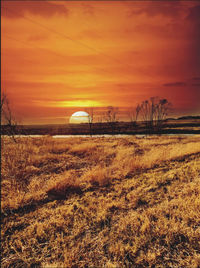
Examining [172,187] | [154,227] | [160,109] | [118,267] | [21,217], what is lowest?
[21,217]

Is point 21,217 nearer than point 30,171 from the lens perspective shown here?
Yes

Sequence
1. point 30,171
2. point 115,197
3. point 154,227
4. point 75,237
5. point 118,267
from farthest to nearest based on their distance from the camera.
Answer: point 30,171
point 115,197
point 75,237
point 154,227
point 118,267

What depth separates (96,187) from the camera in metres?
5.93

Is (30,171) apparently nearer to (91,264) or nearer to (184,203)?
(91,264)

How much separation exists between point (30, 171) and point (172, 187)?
688cm

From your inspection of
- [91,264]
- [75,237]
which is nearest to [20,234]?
[75,237]

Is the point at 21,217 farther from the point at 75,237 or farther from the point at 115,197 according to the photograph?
the point at 115,197

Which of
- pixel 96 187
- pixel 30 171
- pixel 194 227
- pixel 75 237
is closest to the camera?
pixel 194 227

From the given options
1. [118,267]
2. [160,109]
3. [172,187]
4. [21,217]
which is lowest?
[21,217]

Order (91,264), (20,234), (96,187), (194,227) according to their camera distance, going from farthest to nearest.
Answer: (96,187) → (20,234) → (194,227) → (91,264)

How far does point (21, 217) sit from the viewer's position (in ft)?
14.5

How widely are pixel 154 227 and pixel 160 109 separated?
122 inches

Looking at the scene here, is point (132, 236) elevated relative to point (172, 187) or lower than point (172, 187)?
lower


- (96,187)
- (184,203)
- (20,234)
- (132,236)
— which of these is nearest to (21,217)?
(20,234)
